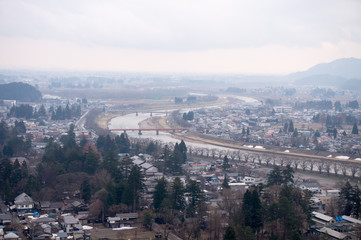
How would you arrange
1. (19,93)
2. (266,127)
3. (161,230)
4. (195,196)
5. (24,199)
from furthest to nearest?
(19,93), (266,127), (24,199), (195,196), (161,230)

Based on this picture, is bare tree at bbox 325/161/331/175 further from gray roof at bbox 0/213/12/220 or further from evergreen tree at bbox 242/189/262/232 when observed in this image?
gray roof at bbox 0/213/12/220

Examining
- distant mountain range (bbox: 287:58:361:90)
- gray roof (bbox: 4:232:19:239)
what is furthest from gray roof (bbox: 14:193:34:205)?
distant mountain range (bbox: 287:58:361:90)

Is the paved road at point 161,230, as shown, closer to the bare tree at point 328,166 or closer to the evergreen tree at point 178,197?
the evergreen tree at point 178,197

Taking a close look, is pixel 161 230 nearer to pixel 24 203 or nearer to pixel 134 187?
pixel 134 187

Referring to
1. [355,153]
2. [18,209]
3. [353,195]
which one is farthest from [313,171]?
[18,209]

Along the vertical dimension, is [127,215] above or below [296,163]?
below

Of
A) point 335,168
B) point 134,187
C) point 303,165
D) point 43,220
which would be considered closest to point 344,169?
point 335,168
